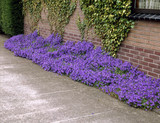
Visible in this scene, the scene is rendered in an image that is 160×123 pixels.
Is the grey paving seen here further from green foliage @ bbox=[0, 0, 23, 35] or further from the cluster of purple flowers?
green foliage @ bbox=[0, 0, 23, 35]

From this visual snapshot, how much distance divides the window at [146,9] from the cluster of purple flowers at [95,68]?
3.75 ft

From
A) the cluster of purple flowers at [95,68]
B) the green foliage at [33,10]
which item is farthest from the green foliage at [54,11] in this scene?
the cluster of purple flowers at [95,68]

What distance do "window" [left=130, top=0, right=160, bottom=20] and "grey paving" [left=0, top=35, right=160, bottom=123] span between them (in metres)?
1.86

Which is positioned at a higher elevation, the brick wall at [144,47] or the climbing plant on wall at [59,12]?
the climbing plant on wall at [59,12]

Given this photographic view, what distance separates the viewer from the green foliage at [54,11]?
7863 mm

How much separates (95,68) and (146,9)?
5.88ft

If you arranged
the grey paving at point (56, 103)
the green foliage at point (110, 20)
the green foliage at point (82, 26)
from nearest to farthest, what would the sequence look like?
the grey paving at point (56, 103) < the green foliage at point (110, 20) < the green foliage at point (82, 26)

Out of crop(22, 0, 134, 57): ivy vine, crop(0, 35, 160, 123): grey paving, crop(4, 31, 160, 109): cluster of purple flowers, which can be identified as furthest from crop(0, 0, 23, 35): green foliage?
crop(0, 35, 160, 123): grey paving

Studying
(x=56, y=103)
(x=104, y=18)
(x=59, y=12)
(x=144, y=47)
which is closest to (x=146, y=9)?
(x=144, y=47)

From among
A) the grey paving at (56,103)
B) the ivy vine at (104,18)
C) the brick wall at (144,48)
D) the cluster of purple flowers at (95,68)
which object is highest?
the ivy vine at (104,18)

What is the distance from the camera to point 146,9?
5328 mm

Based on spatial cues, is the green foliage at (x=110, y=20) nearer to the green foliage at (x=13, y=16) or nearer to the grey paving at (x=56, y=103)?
the grey paving at (x=56, y=103)

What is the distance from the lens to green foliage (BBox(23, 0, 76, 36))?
7.86 meters

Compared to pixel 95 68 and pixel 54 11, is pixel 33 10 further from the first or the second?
pixel 95 68
